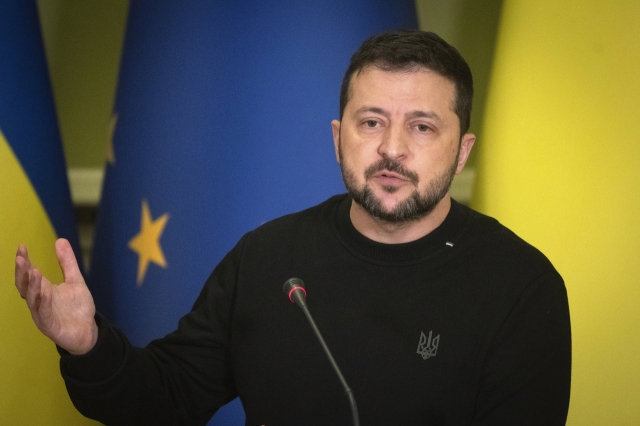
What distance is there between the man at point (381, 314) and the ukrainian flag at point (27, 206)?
0.36 metres

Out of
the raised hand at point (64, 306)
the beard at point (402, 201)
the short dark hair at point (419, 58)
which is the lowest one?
the raised hand at point (64, 306)

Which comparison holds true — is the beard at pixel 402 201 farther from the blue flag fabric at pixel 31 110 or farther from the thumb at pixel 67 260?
the blue flag fabric at pixel 31 110

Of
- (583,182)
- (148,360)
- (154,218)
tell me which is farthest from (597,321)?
(154,218)

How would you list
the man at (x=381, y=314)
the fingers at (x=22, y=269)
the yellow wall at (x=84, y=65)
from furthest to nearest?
the yellow wall at (x=84, y=65) → the man at (x=381, y=314) → the fingers at (x=22, y=269)

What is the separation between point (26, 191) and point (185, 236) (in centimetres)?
30

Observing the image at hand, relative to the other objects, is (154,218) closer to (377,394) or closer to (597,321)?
(377,394)

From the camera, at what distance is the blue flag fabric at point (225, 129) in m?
1.46

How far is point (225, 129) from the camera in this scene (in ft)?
4.80

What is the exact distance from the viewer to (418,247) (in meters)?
1.04

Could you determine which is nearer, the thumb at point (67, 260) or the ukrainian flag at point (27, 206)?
the thumb at point (67, 260)

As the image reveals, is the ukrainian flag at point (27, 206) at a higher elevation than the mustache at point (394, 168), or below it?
below

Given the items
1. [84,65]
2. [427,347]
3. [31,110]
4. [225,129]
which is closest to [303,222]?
[427,347]

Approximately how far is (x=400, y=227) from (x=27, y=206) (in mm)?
735

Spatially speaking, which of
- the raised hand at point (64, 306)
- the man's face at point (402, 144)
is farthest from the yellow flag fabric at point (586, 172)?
the raised hand at point (64, 306)
